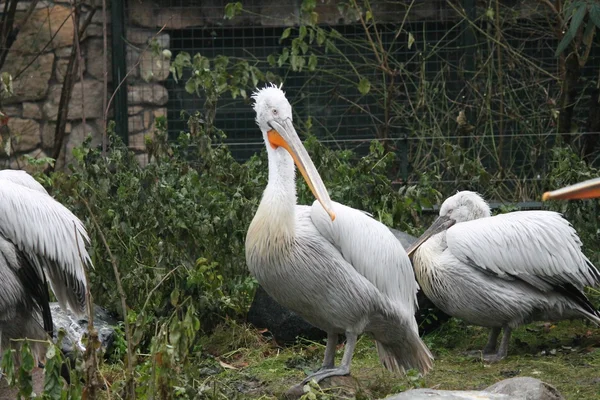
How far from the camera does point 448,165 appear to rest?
24.4 feet

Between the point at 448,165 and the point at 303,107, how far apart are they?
2.14 m

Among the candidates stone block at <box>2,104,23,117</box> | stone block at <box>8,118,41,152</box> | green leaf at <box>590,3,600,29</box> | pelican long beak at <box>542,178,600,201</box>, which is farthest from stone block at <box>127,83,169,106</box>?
pelican long beak at <box>542,178,600,201</box>

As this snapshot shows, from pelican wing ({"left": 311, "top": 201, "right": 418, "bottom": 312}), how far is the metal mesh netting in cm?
370

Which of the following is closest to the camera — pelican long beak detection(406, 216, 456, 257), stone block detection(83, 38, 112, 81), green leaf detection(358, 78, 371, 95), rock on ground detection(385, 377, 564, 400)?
rock on ground detection(385, 377, 564, 400)

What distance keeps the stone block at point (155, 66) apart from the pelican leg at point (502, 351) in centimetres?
430

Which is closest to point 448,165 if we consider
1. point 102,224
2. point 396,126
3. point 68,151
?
point 396,126

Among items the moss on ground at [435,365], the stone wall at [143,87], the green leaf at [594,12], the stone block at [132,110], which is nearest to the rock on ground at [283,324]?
the moss on ground at [435,365]

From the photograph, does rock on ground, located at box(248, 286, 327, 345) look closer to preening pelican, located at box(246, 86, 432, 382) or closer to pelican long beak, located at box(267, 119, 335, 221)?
preening pelican, located at box(246, 86, 432, 382)

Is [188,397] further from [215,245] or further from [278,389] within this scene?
[215,245]

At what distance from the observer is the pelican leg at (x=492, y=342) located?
5.88m

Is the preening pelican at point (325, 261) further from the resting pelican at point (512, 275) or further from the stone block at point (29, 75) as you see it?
the stone block at point (29, 75)

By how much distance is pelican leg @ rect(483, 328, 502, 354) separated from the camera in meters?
5.88

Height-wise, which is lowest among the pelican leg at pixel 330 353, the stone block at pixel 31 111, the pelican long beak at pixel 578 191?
the pelican leg at pixel 330 353

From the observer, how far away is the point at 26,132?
29.7 ft
